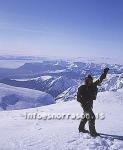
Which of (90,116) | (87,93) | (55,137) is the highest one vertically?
(87,93)

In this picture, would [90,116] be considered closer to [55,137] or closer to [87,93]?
[87,93]

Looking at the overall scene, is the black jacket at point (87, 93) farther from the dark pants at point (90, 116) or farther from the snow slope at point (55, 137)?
the snow slope at point (55, 137)

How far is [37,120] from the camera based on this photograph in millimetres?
15859

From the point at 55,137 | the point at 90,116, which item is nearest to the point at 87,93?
the point at 90,116

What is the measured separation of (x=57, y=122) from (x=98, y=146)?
581 cm

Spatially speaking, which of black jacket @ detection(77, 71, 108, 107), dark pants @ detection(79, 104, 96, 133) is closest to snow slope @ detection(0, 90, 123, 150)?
dark pants @ detection(79, 104, 96, 133)

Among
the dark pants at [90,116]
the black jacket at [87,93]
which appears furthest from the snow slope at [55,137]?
the black jacket at [87,93]

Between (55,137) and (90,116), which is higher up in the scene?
(90,116)

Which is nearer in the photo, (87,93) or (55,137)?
(55,137)

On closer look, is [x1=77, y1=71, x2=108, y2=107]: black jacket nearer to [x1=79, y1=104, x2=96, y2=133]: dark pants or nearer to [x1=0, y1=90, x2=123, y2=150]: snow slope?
[x1=79, y1=104, x2=96, y2=133]: dark pants

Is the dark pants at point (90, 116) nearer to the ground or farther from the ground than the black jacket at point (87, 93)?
nearer to the ground

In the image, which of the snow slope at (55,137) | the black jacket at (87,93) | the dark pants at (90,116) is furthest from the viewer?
the black jacket at (87,93)

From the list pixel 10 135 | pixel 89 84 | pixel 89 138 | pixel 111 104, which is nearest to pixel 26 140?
pixel 10 135

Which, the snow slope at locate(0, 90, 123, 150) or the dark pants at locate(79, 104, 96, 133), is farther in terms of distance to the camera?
the dark pants at locate(79, 104, 96, 133)
